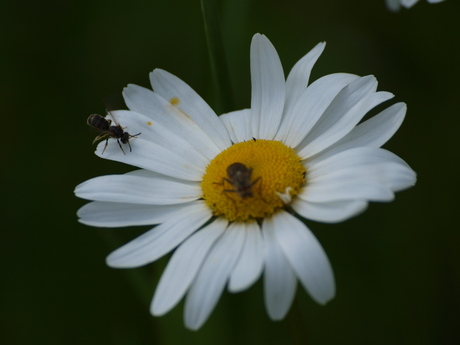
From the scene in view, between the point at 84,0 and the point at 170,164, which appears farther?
the point at 84,0

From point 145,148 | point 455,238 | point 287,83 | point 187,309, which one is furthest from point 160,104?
point 455,238

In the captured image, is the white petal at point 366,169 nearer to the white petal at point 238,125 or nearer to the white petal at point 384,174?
the white petal at point 384,174

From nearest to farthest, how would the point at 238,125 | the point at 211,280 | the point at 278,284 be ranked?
the point at 278,284
the point at 211,280
the point at 238,125

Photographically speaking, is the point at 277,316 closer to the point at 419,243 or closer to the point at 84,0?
the point at 419,243

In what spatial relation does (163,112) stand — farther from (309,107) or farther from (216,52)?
(309,107)

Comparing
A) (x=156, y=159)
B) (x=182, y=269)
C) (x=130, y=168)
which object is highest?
(x=130, y=168)

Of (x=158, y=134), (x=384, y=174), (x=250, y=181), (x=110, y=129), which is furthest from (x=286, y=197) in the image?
(x=110, y=129)

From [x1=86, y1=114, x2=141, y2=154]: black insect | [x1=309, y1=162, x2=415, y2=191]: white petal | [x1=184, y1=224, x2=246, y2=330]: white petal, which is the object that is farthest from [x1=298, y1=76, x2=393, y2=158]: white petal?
[x1=86, y1=114, x2=141, y2=154]: black insect

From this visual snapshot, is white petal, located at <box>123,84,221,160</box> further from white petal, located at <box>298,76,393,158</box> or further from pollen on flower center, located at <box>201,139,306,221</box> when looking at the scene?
white petal, located at <box>298,76,393,158</box>
